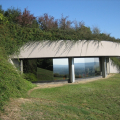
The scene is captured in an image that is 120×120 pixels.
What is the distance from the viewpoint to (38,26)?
41.3 feet

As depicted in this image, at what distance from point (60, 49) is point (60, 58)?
149 cm

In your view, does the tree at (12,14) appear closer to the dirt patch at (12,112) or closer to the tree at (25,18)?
the tree at (25,18)

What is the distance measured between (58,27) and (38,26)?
6.00ft

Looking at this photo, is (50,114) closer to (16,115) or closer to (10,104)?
(16,115)

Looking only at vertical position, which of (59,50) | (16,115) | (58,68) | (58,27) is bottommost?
(16,115)

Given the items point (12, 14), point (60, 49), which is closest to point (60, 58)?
point (60, 49)

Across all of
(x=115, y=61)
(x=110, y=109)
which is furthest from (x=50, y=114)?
(x=115, y=61)

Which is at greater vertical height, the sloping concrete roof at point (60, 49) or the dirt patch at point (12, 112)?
the sloping concrete roof at point (60, 49)

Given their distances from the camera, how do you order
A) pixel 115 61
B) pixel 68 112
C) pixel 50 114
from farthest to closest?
1. pixel 115 61
2. pixel 68 112
3. pixel 50 114

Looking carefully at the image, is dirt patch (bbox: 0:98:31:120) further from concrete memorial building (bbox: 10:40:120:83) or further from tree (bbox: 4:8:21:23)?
tree (bbox: 4:8:21:23)

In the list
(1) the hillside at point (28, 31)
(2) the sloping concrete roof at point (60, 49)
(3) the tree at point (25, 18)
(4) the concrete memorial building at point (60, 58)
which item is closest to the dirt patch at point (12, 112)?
(1) the hillside at point (28, 31)

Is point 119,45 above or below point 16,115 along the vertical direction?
above

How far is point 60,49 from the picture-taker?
12.5 meters

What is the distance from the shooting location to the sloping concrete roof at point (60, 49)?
1199cm
